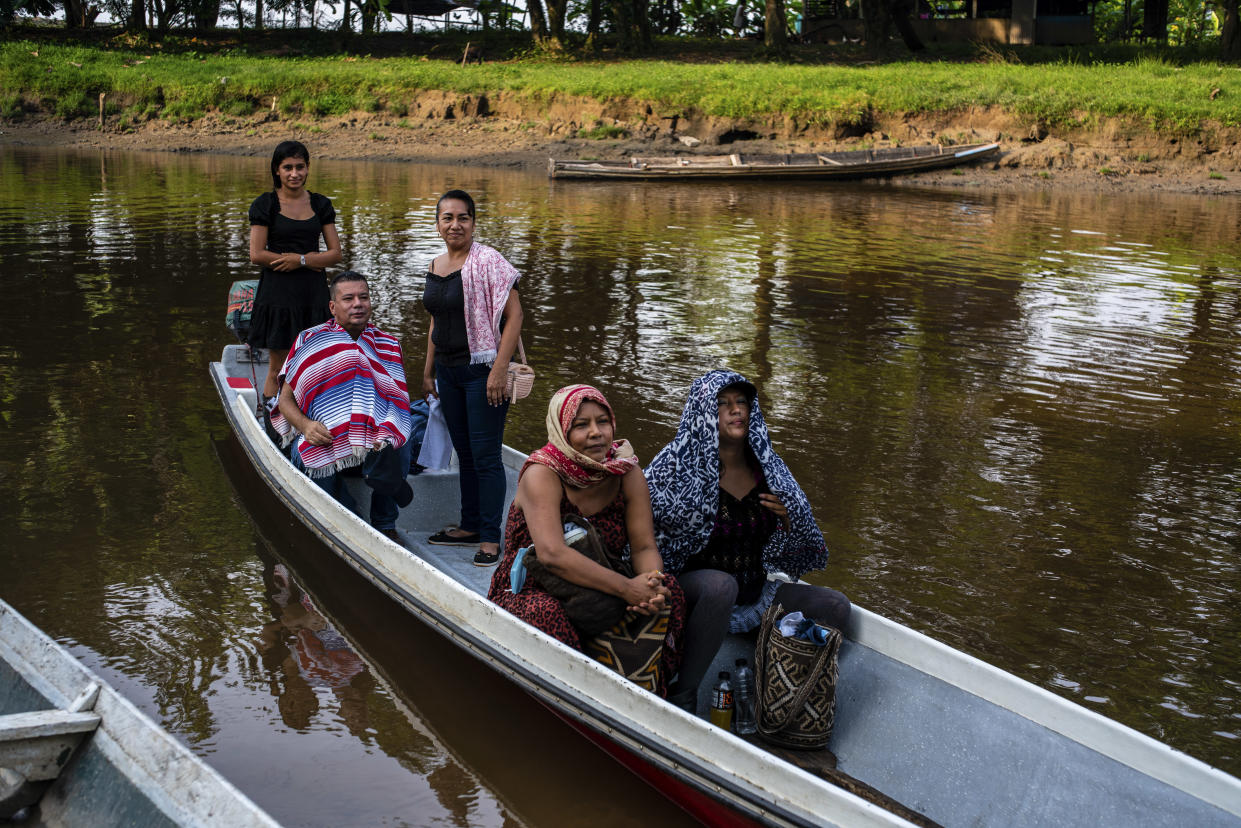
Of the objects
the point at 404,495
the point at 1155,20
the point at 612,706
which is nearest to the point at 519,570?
the point at 612,706

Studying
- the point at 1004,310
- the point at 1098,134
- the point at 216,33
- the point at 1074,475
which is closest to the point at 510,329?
the point at 1074,475

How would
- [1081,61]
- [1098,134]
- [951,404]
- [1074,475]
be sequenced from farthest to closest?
[1081,61] < [1098,134] < [951,404] < [1074,475]

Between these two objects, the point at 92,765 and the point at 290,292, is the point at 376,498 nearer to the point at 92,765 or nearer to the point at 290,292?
the point at 290,292

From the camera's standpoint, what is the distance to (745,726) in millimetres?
4039

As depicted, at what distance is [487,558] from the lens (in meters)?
5.32

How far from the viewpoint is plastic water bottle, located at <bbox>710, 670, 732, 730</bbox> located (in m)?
3.92

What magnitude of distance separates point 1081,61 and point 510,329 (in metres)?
28.0

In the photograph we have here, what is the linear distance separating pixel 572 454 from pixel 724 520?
0.66m

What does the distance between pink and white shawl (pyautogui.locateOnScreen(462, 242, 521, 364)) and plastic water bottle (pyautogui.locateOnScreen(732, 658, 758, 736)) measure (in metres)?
1.74

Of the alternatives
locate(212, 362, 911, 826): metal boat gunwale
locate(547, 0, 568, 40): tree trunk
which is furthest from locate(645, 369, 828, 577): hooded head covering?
locate(547, 0, 568, 40): tree trunk

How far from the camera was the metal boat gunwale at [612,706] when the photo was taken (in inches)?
124

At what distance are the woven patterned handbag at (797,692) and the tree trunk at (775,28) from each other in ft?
101

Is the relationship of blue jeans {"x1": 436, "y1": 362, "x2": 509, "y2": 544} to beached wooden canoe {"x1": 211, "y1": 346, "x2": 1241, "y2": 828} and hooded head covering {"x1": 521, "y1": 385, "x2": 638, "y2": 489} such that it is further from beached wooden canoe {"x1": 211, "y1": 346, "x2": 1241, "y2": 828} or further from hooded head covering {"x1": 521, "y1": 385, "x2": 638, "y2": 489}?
hooded head covering {"x1": 521, "y1": 385, "x2": 638, "y2": 489}

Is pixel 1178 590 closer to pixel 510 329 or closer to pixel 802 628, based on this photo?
pixel 802 628
